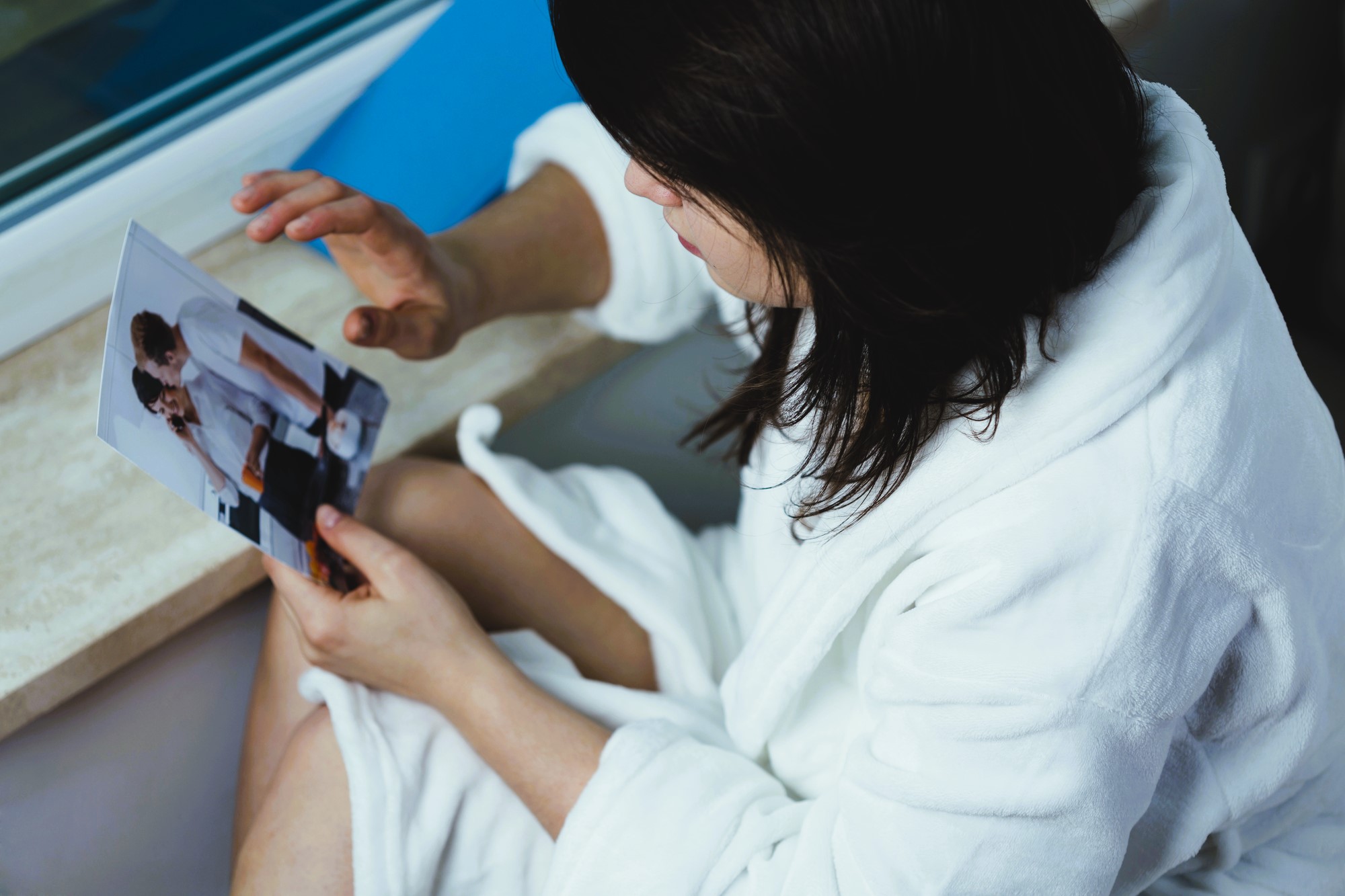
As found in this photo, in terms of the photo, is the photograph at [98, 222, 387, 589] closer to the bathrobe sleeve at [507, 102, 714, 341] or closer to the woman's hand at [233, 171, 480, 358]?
the woman's hand at [233, 171, 480, 358]

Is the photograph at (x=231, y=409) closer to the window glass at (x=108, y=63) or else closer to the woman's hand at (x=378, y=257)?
the woman's hand at (x=378, y=257)

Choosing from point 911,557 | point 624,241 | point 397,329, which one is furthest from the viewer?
point 624,241

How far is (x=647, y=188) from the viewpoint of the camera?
516 millimetres

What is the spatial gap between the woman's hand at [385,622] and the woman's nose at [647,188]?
14.2 inches

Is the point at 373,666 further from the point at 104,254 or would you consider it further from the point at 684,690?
the point at 104,254

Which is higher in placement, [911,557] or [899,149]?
[899,149]

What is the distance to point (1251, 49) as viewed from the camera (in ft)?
4.23

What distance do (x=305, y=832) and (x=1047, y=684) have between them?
0.48 metres

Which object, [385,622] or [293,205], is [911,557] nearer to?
[385,622]

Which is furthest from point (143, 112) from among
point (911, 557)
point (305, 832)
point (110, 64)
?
point (911, 557)

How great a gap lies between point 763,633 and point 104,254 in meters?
0.71

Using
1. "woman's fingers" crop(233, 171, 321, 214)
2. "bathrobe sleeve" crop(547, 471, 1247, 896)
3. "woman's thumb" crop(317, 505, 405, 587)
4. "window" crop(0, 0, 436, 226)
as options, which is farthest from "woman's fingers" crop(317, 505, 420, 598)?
"window" crop(0, 0, 436, 226)

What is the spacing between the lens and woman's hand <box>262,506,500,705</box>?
2.41ft

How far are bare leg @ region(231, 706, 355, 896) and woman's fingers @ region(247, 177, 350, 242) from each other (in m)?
0.34
